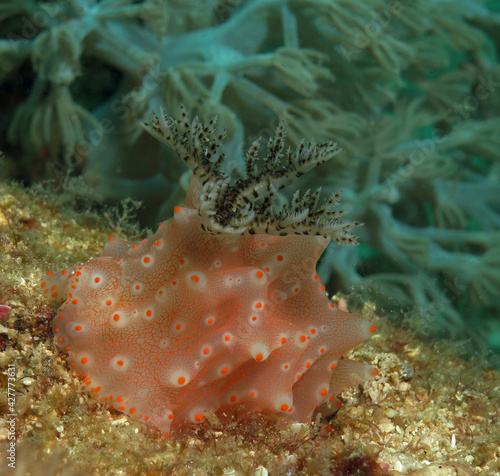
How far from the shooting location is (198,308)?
6.89ft

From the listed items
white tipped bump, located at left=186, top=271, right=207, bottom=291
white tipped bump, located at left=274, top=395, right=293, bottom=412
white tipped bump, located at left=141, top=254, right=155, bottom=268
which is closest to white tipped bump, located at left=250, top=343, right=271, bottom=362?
white tipped bump, located at left=274, top=395, right=293, bottom=412

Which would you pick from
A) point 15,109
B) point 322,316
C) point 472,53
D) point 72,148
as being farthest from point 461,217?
point 15,109

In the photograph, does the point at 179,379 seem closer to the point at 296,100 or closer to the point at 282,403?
the point at 282,403

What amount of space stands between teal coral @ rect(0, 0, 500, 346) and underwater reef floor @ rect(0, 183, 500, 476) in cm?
104

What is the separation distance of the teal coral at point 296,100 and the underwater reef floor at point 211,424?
1.04 m

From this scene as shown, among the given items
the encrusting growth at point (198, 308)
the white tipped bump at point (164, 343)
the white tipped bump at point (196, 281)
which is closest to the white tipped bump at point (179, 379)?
the encrusting growth at point (198, 308)

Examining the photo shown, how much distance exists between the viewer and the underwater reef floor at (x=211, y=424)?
191cm

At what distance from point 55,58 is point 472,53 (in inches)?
258

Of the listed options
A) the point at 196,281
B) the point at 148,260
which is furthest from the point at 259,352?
the point at 148,260

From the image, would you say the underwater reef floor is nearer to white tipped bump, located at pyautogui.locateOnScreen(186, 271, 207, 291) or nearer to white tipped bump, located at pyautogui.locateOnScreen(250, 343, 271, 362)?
white tipped bump, located at pyautogui.locateOnScreen(250, 343, 271, 362)

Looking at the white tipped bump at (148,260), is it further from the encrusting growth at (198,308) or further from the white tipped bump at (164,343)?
the white tipped bump at (164,343)

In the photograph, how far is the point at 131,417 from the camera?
6.83 ft

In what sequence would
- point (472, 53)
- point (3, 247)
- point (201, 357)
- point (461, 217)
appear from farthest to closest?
point (472, 53), point (461, 217), point (3, 247), point (201, 357)

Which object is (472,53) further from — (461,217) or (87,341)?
(87,341)
